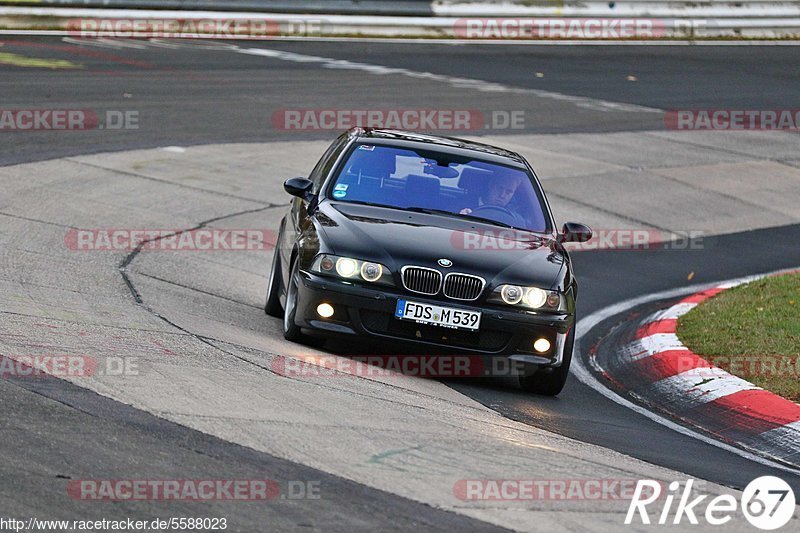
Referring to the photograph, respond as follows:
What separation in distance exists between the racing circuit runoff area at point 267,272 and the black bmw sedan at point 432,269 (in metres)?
0.32

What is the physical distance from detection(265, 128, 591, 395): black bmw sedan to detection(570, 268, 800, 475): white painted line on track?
59 centimetres

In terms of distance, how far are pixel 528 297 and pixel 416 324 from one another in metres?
0.74

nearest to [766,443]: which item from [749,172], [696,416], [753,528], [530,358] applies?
[696,416]

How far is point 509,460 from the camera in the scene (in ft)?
21.0

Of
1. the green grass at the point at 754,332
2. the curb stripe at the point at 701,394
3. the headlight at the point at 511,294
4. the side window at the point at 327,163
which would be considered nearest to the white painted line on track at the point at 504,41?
the side window at the point at 327,163

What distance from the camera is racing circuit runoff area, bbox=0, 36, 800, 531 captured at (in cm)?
571

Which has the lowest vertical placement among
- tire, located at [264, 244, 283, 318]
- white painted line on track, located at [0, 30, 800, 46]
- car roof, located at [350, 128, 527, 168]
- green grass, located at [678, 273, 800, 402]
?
green grass, located at [678, 273, 800, 402]

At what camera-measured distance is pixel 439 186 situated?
9656mm

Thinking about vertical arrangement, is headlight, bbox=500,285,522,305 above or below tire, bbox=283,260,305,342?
above

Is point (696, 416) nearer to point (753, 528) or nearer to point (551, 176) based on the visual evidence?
point (753, 528)

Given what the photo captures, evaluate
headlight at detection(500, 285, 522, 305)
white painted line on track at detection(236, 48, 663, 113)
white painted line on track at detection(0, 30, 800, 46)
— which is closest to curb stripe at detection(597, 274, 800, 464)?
headlight at detection(500, 285, 522, 305)

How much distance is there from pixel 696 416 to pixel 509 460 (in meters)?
2.66

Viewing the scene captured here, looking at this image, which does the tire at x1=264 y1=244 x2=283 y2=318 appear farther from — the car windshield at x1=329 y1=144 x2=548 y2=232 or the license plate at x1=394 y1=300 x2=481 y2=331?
the license plate at x1=394 y1=300 x2=481 y2=331

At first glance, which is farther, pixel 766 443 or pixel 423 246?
pixel 423 246
